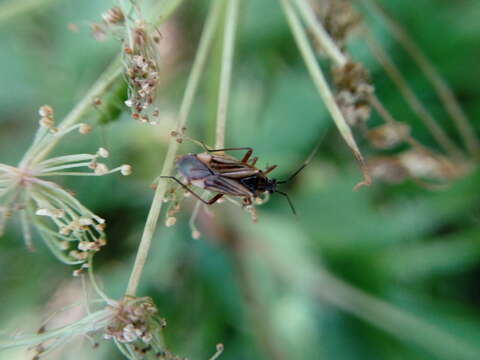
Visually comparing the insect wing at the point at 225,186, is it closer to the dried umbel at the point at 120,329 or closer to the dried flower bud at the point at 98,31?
the dried umbel at the point at 120,329

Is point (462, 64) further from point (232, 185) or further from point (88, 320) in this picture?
point (88, 320)

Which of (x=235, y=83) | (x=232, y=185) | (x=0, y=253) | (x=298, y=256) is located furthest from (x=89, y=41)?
(x=232, y=185)

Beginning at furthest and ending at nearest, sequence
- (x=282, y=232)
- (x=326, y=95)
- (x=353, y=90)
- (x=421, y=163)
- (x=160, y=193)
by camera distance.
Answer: (x=282, y=232)
(x=421, y=163)
(x=353, y=90)
(x=326, y=95)
(x=160, y=193)

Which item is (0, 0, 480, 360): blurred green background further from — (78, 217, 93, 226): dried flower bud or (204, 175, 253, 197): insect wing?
(78, 217, 93, 226): dried flower bud

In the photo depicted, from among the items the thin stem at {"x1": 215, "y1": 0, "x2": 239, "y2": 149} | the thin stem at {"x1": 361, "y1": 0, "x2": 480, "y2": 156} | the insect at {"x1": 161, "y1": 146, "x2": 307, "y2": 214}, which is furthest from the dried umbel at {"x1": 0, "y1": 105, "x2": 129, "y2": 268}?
the thin stem at {"x1": 361, "y1": 0, "x2": 480, "y2": 156}

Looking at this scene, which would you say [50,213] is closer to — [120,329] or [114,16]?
[120,329]

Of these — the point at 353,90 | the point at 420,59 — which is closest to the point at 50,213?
the point at 353,90
